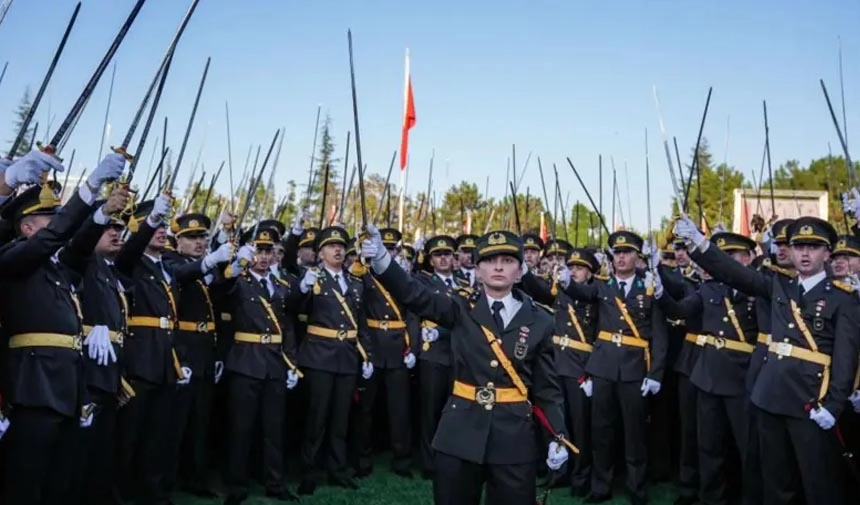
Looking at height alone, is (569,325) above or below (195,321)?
below

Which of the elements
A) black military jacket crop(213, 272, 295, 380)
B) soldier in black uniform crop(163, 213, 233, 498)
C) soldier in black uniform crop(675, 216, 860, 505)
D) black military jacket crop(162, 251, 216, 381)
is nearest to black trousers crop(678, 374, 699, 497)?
soldier in black uniform crop(675, 216, 860, 505)

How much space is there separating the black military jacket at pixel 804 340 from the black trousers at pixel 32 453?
4722 millimetres

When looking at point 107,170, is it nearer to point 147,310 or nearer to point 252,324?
point 147,310

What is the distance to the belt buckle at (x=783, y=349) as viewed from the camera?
18.8ft

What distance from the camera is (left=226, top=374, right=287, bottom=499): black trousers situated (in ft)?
22.5

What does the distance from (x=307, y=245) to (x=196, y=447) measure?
10.0ft

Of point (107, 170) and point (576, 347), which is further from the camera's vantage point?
point (576, 347)

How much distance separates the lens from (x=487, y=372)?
4.55m

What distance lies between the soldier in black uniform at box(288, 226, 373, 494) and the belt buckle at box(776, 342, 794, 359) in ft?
13.4

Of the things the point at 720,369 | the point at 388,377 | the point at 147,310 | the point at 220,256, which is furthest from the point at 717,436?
the point at 147,310

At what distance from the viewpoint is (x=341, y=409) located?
304 inches

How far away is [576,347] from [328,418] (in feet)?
9.42

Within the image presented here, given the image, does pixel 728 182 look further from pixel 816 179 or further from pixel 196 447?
pixel 196 447

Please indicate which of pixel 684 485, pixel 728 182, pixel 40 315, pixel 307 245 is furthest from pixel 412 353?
pixel 728 182
